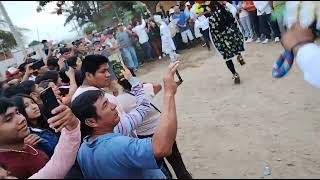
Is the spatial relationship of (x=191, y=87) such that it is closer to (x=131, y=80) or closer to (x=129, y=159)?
(x=131, y=80)

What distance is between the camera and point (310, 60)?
165cm

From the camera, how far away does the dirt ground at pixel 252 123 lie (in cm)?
415

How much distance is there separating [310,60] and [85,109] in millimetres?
1224

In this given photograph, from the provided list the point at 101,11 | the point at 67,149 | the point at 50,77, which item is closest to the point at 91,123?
the point at 67,149

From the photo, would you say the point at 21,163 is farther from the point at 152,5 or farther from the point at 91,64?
the point at 152,5

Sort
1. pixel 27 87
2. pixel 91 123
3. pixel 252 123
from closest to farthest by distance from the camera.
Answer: pixel 91 123 → pixel 27 87 → pixel 252 123

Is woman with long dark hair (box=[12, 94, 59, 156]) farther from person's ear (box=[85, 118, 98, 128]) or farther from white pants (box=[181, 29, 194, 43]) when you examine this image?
white pants (box=[181, 29, 194, 43])

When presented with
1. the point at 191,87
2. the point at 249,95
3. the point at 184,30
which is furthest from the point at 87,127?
the point at 184,30

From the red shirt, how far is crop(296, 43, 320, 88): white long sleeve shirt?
5.07ft

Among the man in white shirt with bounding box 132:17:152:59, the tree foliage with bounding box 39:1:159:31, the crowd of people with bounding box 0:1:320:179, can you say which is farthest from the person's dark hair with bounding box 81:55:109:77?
the tree foliage with bounding box 39:1:159:31

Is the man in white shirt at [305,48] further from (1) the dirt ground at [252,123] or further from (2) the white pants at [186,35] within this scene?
(2) the white pants at [186,35]

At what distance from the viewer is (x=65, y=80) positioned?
190 inches

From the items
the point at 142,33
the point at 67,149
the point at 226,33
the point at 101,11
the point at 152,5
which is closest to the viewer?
the point at 67,149

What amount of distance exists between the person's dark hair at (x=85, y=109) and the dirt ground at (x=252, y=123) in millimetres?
765
